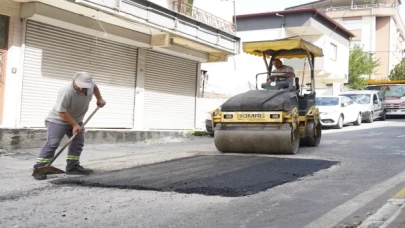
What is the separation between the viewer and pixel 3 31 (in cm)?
1148

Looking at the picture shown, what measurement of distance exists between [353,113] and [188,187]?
1692 centimetres

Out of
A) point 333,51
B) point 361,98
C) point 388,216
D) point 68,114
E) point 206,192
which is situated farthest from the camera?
point 333,51

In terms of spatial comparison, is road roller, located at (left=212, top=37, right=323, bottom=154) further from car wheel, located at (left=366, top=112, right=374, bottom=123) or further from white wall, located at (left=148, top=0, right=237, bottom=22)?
car wheel, located at (left=366, top=112, right=374, bottom=123)

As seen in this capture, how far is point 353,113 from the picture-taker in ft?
70.3

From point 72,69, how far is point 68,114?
6.91 meters

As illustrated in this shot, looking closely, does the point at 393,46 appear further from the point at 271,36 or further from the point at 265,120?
the point at 265,120

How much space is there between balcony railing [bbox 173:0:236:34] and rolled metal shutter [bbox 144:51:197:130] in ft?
5.73

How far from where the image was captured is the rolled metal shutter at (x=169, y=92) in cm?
1666

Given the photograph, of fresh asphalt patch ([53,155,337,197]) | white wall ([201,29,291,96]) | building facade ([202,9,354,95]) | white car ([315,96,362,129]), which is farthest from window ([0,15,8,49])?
building facade ([202,9,354,95])

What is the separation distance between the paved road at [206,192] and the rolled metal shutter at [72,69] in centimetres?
337

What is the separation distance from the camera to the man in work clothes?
6.85m

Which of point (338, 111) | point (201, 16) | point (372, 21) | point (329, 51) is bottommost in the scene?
point (338, 111)

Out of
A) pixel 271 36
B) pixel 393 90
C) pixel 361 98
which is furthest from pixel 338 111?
pixel 271 36

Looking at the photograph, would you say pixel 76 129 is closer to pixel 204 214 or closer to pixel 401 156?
pixel 204 214
